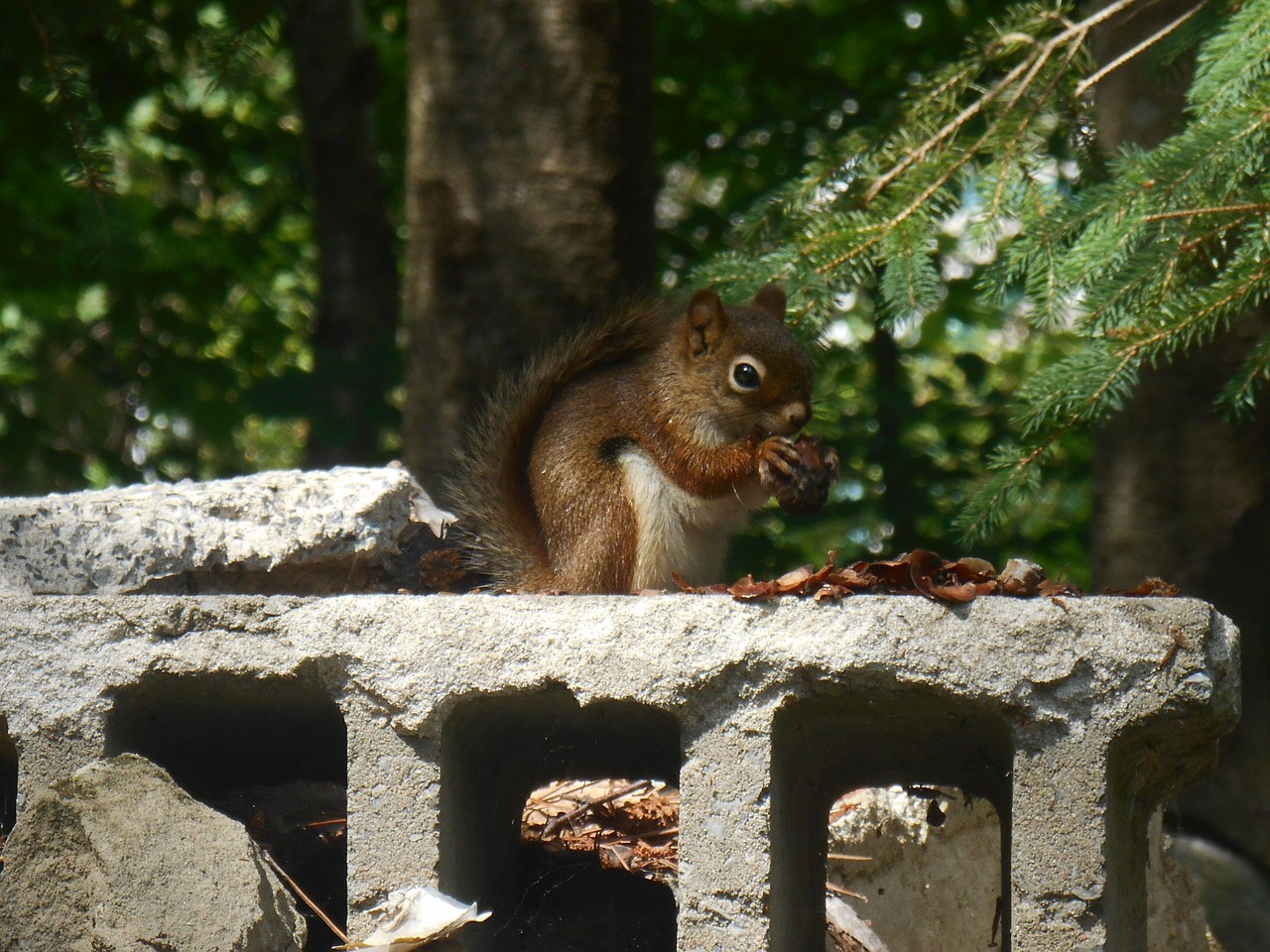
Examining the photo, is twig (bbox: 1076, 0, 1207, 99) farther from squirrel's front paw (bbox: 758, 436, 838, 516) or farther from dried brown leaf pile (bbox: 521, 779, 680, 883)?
dried brown leaf pile (bbox: 521, 779, 680, 883)

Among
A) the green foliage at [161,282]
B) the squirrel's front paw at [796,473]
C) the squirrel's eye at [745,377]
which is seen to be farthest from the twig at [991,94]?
the green foliage at [161,282]

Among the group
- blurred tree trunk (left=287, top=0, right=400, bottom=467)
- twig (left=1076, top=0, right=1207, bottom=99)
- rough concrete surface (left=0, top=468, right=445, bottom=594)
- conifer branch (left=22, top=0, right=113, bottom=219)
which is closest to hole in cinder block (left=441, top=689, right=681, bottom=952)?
rough concrete surface (left=0, top=468, right=445, bottom=594)

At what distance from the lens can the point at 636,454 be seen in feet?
8.50

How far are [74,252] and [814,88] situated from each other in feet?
10.7

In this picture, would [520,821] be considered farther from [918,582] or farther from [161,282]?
[161,282]

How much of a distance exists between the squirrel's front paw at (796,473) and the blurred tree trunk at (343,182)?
2869 mm

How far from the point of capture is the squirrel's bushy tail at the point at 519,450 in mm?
2633

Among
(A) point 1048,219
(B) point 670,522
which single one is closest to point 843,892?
(B) point 670,522

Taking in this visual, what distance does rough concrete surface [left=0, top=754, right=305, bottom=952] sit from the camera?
1.87 metres

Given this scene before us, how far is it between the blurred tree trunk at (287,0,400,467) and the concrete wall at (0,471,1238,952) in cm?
292

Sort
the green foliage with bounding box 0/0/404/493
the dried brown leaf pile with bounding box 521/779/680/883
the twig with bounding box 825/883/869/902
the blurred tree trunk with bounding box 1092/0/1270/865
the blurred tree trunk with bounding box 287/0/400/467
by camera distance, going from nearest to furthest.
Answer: the dried brown leaf pile with bounding box 521/779/680/883
the twig with bounding box 825/883/869/902
the blurred tree trunk with bounding box 1092/0/1270/865
the blurred tree trunk with bounding box 287/0/400/467
the green foliage with bounding box 0/0/404/493

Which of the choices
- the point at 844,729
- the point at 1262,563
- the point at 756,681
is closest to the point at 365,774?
the point at 756,681

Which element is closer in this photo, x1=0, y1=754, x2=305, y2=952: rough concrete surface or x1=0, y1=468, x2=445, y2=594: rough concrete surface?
x1=0, y1=754, x2=305, y2=952: rough concrete surface

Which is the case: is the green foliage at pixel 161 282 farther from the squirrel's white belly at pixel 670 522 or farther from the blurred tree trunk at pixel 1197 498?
the blurred tree trunk at pixel 1197 498
